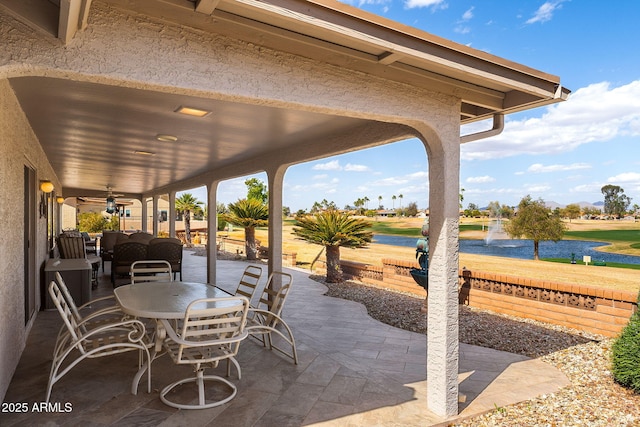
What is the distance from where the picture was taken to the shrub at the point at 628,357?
13.3 feet

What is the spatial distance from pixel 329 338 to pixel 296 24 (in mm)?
4342

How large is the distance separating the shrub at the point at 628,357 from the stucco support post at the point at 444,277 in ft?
6.36

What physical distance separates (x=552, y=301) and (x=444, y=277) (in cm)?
437

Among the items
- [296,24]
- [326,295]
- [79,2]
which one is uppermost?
[296,24]

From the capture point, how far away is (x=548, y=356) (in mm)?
5133

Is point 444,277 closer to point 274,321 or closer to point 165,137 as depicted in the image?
point 274,321

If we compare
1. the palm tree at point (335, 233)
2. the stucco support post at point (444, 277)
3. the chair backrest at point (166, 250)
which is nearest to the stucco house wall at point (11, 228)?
the stucco support post at point (444, 277)

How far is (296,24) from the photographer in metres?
2.51

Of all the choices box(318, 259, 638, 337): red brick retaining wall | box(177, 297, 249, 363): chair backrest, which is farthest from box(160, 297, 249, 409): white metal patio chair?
box(318, 259, 638, 337): red brick retaining wall

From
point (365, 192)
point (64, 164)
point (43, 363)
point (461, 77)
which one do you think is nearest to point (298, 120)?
point (461, 77)

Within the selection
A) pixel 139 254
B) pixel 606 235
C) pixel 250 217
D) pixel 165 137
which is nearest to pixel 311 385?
pixel 165 137

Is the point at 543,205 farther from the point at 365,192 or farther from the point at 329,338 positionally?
the point at 365,192

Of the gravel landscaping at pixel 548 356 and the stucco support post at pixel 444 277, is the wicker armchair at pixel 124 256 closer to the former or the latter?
the gravel landscaping at pixel 548 356

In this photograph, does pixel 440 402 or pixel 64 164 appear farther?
pixel 64 164
